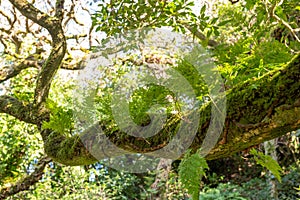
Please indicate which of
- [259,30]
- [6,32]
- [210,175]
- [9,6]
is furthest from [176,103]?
[210,175]

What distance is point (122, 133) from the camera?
4.26 feet

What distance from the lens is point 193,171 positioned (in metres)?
0.92

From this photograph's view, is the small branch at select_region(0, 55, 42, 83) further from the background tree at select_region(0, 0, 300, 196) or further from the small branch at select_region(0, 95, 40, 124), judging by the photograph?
the small branch at select_region(0, 95, 40, 124)

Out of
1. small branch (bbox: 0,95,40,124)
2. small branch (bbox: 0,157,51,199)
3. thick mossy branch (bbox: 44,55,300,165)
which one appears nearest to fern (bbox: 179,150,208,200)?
thick mossy branch (bbox: 44,55,300,165)

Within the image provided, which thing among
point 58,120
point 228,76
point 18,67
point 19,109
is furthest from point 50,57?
point 18,67

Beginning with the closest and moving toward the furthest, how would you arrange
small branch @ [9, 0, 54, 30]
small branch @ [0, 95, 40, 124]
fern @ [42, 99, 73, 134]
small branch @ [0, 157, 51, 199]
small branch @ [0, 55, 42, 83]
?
1. fern @ [42, 99, 73, 134]
2. small branch @ [0, 95, 40, 124]
3. small branch @ [9, 0, 54, 30]
4. small branch @ [0, 55, 42, 83]
5. small branch @ [0, 157, 51, 199]

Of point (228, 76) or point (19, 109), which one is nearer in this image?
point (228, 76)

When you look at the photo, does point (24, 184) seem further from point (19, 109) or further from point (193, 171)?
point (193, 171)

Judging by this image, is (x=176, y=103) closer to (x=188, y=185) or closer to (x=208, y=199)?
(x=188, y=185)

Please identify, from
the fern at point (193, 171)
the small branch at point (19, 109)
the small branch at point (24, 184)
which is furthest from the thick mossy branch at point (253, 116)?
the small branch at point (24, 184)

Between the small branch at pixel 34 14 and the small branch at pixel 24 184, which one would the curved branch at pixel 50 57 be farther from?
the small branch at pixel 24 184

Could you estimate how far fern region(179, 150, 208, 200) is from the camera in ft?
2.98

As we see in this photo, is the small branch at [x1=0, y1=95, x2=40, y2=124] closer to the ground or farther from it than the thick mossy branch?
farther from it

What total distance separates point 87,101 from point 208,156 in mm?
837
